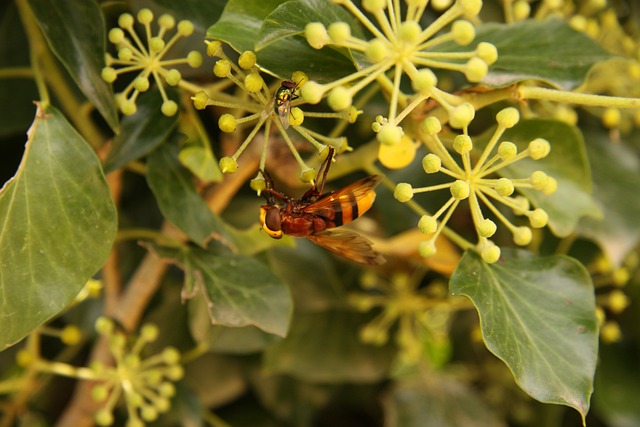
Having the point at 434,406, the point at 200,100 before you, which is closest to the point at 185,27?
the point at 200,100

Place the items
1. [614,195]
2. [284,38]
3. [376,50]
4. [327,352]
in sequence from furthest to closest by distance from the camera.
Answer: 1. [327,352]
2. [614,195]
3. [284,38]
4. [376,50]

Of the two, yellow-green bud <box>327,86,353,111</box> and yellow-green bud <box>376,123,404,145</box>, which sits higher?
yellow-green bud <box>327,86,353,111</box>

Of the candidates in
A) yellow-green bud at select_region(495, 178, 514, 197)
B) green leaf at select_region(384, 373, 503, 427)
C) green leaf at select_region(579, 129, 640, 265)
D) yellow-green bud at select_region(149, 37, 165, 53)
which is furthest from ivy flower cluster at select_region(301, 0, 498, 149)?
green leaf at select_region(384, 373, 503, 427)

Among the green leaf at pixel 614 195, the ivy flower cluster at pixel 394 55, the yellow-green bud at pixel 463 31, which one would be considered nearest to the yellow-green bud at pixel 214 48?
the ivy flower cluster at pixel 394 55

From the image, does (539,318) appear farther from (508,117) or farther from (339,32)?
(339,32)

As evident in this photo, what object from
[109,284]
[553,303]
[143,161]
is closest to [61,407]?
[109,284]

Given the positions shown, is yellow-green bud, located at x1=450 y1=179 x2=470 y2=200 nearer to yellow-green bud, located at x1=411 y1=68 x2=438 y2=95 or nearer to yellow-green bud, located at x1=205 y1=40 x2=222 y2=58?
yellow-green bud, located at x1=411 y1=68 x2=438 y2=95
